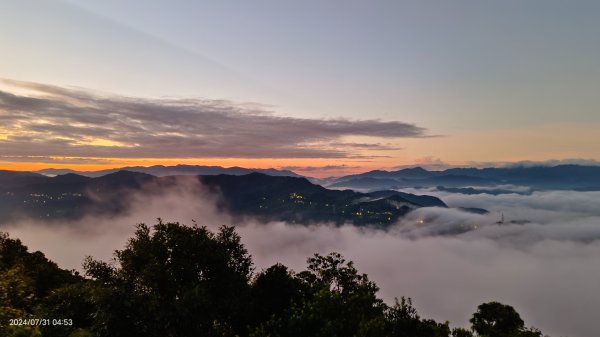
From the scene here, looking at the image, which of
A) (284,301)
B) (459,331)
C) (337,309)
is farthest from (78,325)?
(459,331)

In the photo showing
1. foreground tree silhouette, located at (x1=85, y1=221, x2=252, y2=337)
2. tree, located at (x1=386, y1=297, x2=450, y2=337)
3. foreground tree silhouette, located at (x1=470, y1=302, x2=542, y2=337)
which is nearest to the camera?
foreground tree silhouette, located at (x1=85, y1=221, x2=252, y2=337)

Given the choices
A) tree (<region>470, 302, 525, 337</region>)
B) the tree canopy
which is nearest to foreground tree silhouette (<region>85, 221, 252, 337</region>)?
the tree canopy

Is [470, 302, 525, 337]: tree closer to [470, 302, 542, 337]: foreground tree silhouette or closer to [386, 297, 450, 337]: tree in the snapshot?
[470, 302, 542, 337]: foreground tree silhouette

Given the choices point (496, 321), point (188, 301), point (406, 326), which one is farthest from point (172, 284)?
point (496, 321)

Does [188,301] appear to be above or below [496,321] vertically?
above

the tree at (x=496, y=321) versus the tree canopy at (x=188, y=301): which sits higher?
the tree canopy at (x=188, y=301)

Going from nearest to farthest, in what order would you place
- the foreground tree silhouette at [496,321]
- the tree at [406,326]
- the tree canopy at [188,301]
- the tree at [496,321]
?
the tree canopy at [188,301] → the tree at [406,326] → the foreground tree silhouette at [496,321] → the tree at [496,321]

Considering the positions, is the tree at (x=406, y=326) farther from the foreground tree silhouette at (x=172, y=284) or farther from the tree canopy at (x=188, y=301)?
the foreground tree silhouette at (x=172, y=284)

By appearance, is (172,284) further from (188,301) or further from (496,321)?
(496,321)

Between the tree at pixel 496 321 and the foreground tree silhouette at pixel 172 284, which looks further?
the tree at pixel 496 321

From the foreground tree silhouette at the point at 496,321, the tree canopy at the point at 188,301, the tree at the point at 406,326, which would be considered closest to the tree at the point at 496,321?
the foreground tree silhouette at the point at 496,321

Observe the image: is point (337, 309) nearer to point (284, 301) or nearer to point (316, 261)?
point (284, 301)

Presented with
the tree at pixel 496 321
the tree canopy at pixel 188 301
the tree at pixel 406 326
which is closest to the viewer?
the tree canopy at pixel 188 301

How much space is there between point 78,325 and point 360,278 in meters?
49.4
